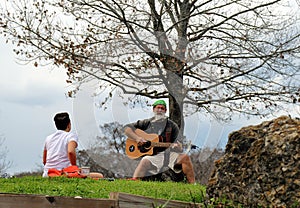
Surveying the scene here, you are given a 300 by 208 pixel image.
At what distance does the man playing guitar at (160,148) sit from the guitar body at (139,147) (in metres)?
0.05

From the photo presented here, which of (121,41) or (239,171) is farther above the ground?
(121,41)

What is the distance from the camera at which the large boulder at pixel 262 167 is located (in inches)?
171

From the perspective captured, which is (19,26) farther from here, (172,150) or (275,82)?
(275,82)

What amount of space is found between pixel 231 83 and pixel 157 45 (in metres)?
2.65

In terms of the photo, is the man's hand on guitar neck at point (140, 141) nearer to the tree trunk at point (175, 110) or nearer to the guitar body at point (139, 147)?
the guitar body at point (139, 147)

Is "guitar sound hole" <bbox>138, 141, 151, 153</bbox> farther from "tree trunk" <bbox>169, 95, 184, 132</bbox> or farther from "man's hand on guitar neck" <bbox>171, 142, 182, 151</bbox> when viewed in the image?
"tree trunk" <bbox>169, 95, 184, 132</bbox>

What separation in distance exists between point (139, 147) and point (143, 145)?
141mm

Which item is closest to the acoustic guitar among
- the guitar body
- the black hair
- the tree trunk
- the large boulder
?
the guitar body

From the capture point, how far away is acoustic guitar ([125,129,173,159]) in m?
12.0

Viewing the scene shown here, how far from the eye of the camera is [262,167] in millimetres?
4469

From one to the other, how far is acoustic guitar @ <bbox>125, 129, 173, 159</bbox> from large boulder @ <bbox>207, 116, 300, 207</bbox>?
23.6 ft

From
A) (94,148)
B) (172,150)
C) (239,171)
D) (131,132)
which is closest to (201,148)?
(172,150)

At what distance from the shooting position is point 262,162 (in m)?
4.48

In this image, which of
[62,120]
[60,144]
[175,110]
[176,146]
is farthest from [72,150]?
[175,110]
